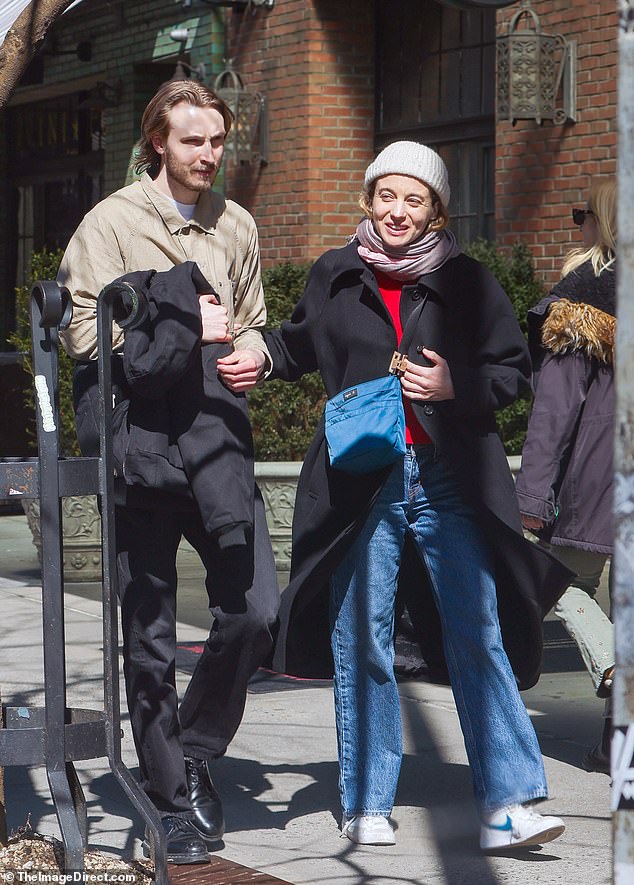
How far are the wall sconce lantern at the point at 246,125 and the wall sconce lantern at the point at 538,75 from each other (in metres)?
2.99

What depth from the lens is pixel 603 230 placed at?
4.93 m

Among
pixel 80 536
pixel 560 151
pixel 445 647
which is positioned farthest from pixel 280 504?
pixel 445 647

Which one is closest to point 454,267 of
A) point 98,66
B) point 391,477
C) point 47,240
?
point 391,477

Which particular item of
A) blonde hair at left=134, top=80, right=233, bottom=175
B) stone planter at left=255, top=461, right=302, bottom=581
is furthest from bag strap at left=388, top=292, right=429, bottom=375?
stone planter at left=255, top=461, right=302, bottom=581

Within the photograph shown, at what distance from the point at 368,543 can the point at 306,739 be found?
140cm

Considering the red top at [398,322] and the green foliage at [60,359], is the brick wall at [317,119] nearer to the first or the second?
the green foliage at [60,359]

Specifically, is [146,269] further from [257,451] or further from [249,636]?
[257,451]

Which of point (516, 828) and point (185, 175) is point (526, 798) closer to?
point (516, 828)

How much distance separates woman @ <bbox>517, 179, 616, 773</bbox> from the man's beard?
1.39 meters

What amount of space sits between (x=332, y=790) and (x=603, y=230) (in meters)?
2.04

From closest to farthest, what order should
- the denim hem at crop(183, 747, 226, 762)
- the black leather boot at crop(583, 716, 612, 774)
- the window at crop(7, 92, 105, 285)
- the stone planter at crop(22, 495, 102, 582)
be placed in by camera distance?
the denim hem at crop(183, 747, 226, 762), the black leather boot at crop(583, 716, 612, 774), the stone planter at crop(22, 495, 102, 582), the window at crop(7, 92, 105, 285)

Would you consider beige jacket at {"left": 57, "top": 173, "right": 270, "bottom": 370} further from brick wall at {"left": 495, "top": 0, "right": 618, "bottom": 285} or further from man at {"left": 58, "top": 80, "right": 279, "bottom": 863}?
brick wall at {"left": 495, "top": 0, "right": 618, "bottom": 285}

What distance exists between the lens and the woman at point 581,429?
16.0 ft

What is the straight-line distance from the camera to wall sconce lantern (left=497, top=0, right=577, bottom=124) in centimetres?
947
